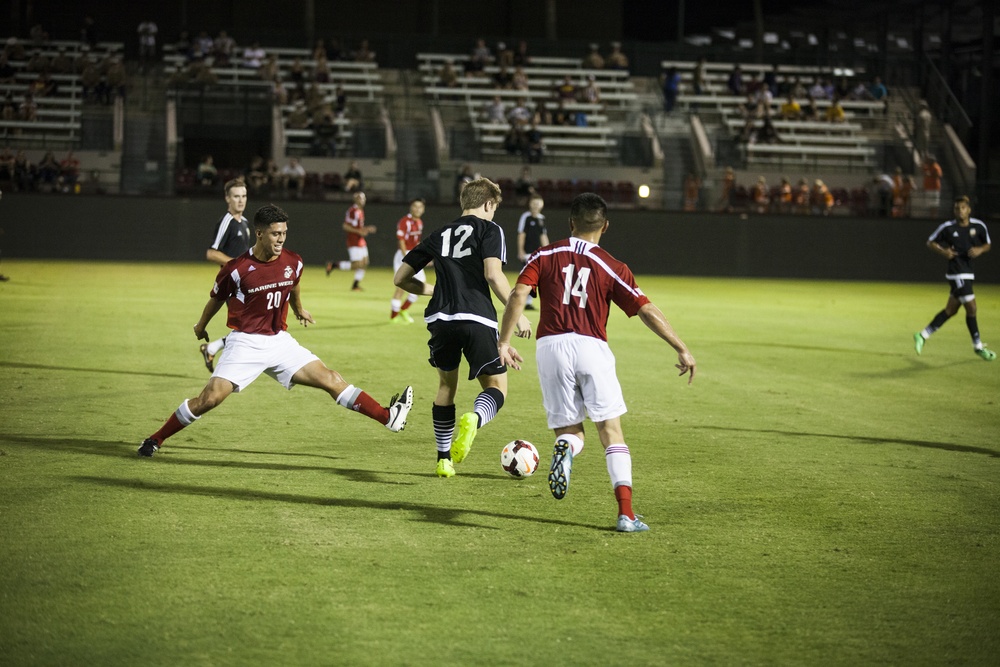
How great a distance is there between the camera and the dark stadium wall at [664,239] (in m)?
30.0

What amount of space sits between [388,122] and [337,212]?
4161 millimetres

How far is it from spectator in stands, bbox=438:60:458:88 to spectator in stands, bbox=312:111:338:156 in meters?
5.18

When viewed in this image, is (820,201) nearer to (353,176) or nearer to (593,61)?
(593,61)

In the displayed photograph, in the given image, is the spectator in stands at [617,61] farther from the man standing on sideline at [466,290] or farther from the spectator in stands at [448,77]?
the man standing on sideline at [466,290]

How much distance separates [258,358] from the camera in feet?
25.0

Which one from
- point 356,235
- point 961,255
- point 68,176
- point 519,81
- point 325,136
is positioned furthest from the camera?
point 519,81

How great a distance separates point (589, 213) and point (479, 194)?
1300 mm

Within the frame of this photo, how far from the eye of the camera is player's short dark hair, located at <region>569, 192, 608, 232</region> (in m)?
6.24

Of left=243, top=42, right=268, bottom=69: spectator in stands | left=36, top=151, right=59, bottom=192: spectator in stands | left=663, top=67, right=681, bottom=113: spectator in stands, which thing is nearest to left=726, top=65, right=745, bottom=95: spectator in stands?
left=663, top=67, right=681, bottom=113: spectator in stands

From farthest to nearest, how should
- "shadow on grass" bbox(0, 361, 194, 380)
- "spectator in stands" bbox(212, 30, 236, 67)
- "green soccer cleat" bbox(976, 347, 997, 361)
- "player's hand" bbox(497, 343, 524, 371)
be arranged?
1. "spectator in stands" bbox(212, 30, 236, 67)
2. "green soccer cleat" bbox(976, 347, 997, 361)
3. "shadow on grass" bbox(0, 361, 194, 380)
4. "player's hand" bbox(497, 343, 524, 371)

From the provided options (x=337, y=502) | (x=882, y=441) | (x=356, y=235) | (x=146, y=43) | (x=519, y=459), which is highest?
(x=146, y=43)

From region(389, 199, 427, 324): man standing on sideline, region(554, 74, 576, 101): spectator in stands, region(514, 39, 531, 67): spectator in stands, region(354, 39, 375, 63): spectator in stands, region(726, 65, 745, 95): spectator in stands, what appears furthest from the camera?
region(514, 39, 531, 67): spectator in stands

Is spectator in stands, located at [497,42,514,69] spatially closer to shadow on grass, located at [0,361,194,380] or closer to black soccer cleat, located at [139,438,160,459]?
shadow on grass, located at [0,361,194,380]

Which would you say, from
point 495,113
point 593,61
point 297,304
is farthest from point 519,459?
point 593,61
